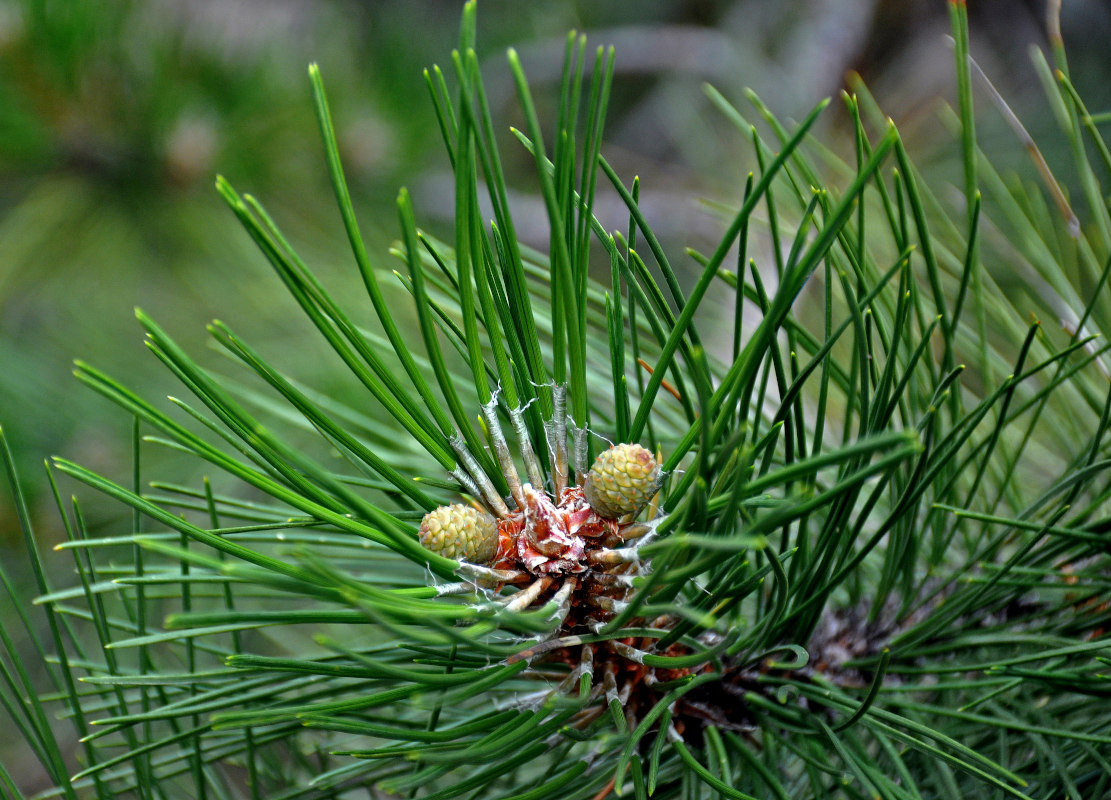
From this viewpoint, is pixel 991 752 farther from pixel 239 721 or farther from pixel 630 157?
pixel 630 157

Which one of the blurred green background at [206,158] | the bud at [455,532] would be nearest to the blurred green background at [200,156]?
the blurred green background at [206,158]

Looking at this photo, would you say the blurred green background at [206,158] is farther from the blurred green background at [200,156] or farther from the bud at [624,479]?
the bud at [624,479]

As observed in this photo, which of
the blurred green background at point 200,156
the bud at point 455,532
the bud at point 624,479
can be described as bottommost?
the bud at point 624,479

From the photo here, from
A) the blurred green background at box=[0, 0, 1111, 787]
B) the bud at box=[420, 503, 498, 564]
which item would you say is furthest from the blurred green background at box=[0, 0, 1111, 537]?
the bud at box=[420, 503, 498, 564]

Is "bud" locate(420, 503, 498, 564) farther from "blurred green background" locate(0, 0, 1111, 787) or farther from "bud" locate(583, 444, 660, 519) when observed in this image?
"blurred green background" locate(0, 0, 1111, 787)

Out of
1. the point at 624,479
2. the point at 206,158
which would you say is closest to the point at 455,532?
the point at 624,479

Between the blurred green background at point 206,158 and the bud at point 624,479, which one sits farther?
the blurred green background at point 206,158

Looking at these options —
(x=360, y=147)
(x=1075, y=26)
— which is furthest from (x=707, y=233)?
(x=1075, y=26)
